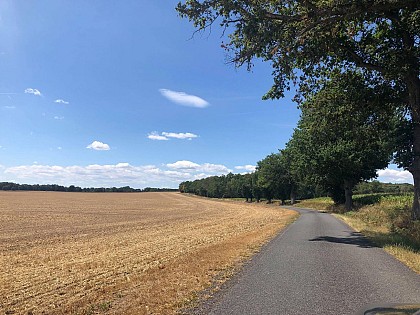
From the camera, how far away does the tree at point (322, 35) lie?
35.1 feet

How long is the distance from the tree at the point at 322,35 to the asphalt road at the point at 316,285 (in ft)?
21.0

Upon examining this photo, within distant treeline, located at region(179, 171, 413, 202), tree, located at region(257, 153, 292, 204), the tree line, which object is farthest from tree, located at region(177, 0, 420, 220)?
tree, located at region(257, 153, 292, 204)

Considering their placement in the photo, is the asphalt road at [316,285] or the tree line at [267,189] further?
the tree line at [267,189]

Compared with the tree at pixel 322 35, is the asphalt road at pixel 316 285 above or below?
below

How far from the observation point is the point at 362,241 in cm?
1638

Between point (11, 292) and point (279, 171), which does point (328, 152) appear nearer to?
point (11, 292)

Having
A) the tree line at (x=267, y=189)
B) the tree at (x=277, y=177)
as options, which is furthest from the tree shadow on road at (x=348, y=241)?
the tree at (x=277, y=177)

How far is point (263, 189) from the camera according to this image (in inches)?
4045

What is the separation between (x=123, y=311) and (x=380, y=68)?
1382 cm

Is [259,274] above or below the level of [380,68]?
below

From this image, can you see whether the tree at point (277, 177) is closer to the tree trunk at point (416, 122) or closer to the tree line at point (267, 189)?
the tree line at point (267, 189)

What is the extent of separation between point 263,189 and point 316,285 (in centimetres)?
9571

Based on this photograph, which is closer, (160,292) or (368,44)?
(160,292)

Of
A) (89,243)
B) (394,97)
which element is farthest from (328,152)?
(89,243)
